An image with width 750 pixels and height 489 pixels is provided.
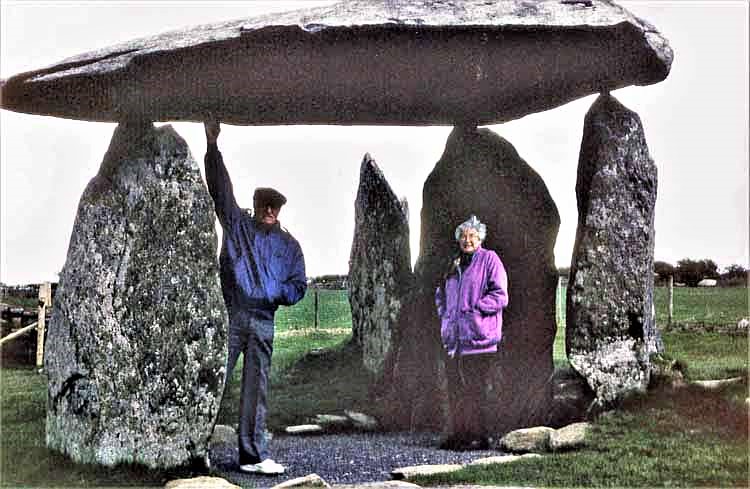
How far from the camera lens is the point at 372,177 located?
11.5m

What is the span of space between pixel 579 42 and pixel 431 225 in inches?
108

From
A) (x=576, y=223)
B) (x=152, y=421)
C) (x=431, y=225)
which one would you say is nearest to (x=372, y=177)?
(x=431, y=225)

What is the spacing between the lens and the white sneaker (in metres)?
8.70

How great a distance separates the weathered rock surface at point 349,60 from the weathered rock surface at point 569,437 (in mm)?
2718

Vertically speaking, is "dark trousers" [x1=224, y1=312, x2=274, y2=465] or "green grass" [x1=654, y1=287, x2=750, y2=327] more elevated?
"green grass" [x1=654, y1=287, x2=750, y2=327]

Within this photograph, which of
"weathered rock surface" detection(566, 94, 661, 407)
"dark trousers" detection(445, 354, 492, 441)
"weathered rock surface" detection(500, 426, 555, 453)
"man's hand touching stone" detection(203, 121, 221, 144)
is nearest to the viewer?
"man's hand touching stone" detection(203, 121, 221, 144)

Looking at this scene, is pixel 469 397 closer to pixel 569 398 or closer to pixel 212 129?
pixel 569 398

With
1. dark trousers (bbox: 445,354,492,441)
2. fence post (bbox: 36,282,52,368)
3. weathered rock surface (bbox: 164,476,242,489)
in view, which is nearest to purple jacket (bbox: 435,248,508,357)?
dark trousers (bbox: 445,354,492,441)

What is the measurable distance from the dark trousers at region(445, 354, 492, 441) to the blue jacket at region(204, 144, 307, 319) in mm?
1686

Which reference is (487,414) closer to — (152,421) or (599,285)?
(599,285)

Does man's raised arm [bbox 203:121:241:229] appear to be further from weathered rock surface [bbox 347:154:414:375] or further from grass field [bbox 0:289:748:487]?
weathered rock surface [bbox 347:154:414:375]

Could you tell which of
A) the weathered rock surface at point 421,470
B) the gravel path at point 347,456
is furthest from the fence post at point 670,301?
the weathered rock surface at point 421,470

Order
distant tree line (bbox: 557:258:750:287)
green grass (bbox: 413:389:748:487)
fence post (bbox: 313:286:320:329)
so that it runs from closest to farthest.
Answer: green grass (bbox: 413:389:748:487)
distant tree line (bbox: 557:258:750:287)
fence post (bbox: 313:286:320:329)

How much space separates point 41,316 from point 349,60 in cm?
403
